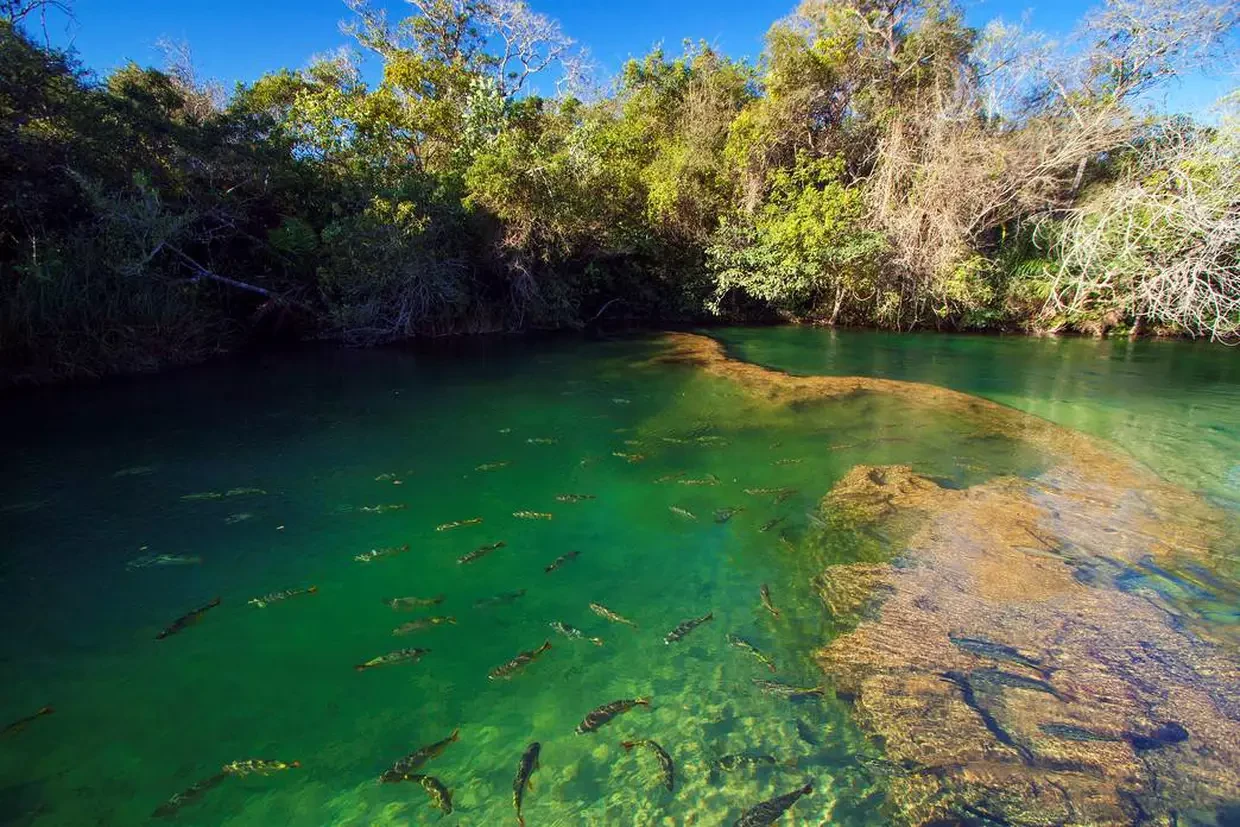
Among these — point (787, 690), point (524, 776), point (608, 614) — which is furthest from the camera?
point (608, 614)

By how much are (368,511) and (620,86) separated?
20.3m

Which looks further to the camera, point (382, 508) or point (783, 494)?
point (783, 494)

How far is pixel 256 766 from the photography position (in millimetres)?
3395

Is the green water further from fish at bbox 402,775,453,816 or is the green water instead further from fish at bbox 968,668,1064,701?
fish at bbox 968,668,1064,701

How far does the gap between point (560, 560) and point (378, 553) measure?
66.8 inches

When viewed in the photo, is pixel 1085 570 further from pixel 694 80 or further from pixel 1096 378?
pixel 694 80

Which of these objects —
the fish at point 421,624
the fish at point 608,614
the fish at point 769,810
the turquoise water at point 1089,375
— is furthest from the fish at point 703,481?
the turquoise water at point 1089,375

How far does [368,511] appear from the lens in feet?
21.5

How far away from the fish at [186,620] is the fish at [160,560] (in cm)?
87

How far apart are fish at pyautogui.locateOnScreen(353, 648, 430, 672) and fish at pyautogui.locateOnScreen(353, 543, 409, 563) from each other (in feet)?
4.76

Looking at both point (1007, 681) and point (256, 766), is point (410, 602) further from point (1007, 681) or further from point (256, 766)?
point (1007, 681)

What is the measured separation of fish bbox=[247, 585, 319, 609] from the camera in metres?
4.88

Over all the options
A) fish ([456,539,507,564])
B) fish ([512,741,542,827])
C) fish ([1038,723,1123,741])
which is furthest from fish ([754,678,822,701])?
fish ([456,539,507,564])

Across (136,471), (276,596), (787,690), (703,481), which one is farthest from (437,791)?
(136,471)
